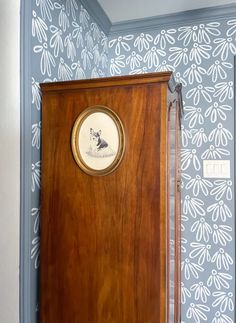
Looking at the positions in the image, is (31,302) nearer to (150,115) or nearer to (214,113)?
(150,115)

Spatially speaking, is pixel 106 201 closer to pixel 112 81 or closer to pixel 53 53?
pixel 112 81

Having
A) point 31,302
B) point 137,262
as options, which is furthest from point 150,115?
point 31,302

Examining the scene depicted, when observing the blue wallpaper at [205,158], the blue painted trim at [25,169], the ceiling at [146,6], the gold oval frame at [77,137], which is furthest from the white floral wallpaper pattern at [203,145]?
the gold oval frame at [77,137]

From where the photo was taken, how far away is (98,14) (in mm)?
1735

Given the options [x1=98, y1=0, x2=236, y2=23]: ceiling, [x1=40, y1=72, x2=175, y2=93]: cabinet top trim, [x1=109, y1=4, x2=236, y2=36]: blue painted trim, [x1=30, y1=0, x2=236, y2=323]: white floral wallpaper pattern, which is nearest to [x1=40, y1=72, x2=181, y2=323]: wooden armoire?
[x1=40, y1=72, x2=175, y2=93]: cabinet top trim

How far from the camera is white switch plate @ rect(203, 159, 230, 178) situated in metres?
1.73

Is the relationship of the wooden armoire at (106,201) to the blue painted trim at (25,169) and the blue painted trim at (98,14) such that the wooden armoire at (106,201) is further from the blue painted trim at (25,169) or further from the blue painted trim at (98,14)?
the blue painted trim at (98,14)

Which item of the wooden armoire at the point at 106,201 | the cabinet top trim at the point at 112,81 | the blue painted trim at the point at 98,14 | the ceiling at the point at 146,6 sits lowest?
the wooden armoire at the point at 106,201

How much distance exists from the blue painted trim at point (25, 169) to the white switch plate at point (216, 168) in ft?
3.73

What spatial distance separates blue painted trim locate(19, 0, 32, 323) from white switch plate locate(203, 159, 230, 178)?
1136 millimetres

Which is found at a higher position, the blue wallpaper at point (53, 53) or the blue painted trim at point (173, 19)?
the blue painted trim at point (173, 19)

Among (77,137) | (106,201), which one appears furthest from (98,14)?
(106,201)

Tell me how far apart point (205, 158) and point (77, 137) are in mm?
1006

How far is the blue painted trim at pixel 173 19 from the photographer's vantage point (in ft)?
5.65
